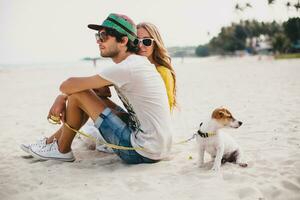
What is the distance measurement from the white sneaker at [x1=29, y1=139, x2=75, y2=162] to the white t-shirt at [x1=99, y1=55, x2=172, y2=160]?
0.90 meters

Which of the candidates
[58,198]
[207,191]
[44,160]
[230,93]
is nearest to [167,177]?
[207,191]

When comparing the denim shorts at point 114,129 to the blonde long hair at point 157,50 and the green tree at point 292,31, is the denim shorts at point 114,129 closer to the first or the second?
the blonde long hair at point 157,50

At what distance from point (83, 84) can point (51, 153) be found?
3.43 feet

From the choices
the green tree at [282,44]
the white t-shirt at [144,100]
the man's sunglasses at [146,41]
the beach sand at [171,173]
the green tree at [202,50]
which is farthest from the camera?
the green tree at [202,50]

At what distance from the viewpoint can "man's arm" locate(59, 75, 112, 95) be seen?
128 inches

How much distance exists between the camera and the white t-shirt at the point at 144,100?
3238mm

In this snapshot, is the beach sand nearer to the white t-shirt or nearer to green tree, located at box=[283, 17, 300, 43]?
the white t-shirt

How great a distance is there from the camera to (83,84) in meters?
3.36

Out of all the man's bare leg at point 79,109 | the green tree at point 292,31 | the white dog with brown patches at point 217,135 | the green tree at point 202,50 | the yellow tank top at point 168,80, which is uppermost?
the green tree at point 292,31

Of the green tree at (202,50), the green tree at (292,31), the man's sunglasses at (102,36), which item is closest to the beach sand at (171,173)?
the man's sunglasses at (102,36)

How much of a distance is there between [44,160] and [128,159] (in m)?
1.09

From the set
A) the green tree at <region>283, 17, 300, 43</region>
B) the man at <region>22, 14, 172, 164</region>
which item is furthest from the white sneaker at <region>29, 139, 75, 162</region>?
the green tree at <region>283, 17, 300, 43</region>

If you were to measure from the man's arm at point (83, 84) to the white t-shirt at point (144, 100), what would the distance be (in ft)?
0.20

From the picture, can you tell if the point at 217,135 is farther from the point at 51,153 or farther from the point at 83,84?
the point at 51,153
